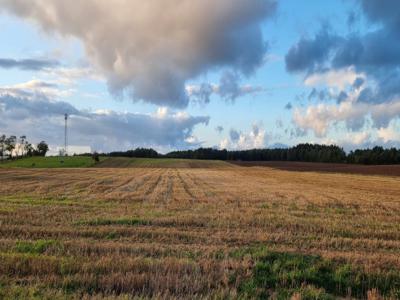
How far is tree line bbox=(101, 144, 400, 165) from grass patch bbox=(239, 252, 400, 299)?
420 feet

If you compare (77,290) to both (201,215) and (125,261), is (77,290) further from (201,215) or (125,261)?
(201,215)

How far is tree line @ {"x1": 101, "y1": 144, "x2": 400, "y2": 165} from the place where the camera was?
129 meters

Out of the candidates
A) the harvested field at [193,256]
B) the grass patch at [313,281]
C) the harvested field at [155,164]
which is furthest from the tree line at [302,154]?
the grass patch at [313,281]

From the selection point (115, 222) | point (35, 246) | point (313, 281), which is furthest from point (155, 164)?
point (313, 281)

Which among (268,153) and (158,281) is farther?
(268,153)

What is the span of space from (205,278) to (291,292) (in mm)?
1604

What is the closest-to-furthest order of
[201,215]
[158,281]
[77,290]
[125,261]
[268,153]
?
[77,290]
[158,281]
[125,261]
[201,215]
[268,153]

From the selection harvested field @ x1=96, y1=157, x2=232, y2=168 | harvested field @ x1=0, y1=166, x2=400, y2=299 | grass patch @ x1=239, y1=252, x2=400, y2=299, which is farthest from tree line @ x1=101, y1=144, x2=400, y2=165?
grass patch @ x1=239, y1=252, x2=400, y2=299

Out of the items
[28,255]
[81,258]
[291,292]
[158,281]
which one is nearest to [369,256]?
[291,292]

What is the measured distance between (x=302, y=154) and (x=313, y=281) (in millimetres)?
164256

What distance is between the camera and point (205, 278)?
7.87 metres

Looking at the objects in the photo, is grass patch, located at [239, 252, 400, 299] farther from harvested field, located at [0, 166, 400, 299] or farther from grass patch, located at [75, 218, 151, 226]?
grass patch, located at [75, 218, 151, 226]

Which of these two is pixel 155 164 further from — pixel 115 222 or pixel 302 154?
pixel 115 222

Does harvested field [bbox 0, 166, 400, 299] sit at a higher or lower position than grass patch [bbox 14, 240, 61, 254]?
lower
